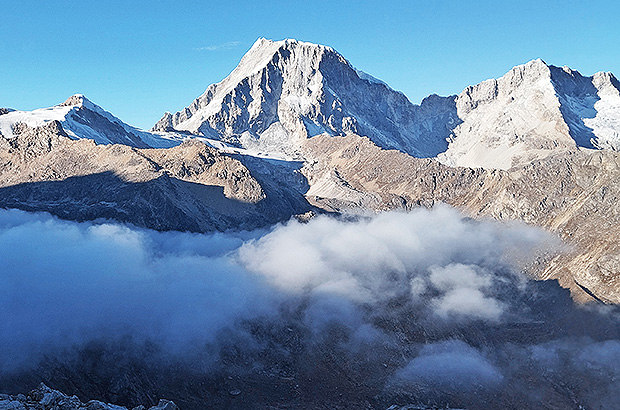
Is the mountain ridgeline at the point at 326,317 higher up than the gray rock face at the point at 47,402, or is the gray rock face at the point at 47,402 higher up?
the mountain ridgeline at the point at 326,317

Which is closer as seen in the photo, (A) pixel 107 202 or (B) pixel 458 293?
(B) pixel 458 293

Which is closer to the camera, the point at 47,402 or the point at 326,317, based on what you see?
the point at 47,402

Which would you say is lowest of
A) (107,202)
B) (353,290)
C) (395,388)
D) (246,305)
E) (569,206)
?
(395,388)

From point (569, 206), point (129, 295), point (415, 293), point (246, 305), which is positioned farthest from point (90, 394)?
point (569, 206)

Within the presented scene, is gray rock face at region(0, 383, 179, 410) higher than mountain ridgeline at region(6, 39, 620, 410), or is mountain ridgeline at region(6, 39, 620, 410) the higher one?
mountain ridgeline at region(6, 39, 620, 410)

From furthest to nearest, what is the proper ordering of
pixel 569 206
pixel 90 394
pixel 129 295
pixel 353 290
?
pixel 569 206 → pixel 353 290 → pixel 129 295 → pixel 90 394

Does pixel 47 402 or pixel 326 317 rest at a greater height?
pixel 326 317

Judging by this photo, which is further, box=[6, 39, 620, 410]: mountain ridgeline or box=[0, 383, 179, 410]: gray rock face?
box=[6, 39, 620, 410]: mountain ridgeline

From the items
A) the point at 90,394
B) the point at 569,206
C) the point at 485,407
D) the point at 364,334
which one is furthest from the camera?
the point at 569,206

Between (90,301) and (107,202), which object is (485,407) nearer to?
(90,301)

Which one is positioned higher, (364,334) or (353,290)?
(353,290)

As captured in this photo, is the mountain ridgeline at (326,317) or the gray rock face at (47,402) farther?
the mountain ridgeline at (326,317)
